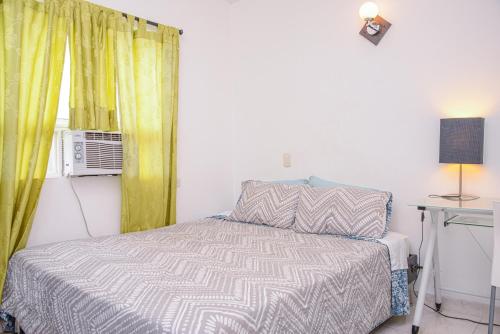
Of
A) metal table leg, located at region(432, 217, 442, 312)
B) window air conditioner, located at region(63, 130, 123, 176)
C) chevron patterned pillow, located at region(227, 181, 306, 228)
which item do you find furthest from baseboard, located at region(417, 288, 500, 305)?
window air conditioner, located at region(63, 130, 123, 176)

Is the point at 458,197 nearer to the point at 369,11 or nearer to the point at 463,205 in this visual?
the point at 463,205

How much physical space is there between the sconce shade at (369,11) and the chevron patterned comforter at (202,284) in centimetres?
162

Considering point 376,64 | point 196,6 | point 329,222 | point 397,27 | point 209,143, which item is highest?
point 196,6

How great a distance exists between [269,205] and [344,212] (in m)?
0.57

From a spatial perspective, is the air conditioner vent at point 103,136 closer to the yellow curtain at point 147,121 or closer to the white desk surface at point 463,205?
the yellow curtain at point 147,121

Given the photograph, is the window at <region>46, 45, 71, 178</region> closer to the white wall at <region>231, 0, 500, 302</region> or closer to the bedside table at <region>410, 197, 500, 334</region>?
the white wall at <region>231, 0, 500, 302</region>

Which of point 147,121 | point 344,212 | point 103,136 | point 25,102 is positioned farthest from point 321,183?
point 25,102

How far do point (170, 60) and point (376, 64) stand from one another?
159cm

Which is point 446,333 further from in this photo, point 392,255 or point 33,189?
point 33,189

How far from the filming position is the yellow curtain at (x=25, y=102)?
2207 mm

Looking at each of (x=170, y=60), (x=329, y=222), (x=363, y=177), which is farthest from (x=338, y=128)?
(x=170, y=60)

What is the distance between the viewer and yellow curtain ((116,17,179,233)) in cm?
276

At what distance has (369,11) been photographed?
9.12ft

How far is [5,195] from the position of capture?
7.24 feet
